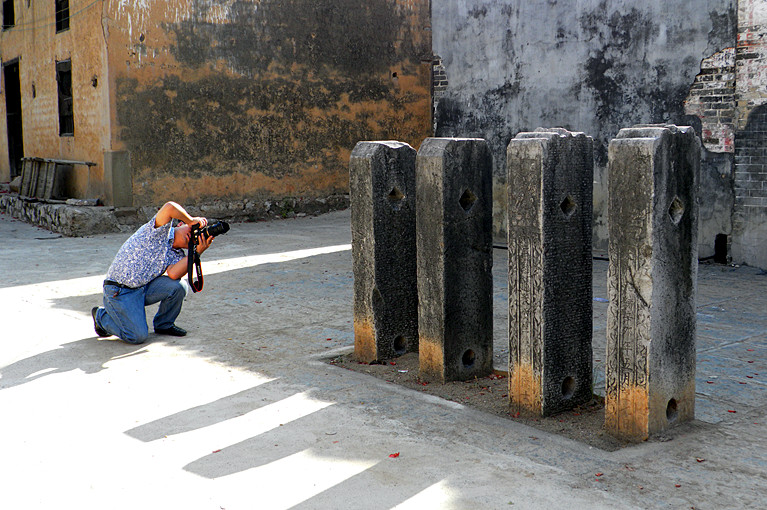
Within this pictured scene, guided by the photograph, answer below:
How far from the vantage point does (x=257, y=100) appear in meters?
14.8

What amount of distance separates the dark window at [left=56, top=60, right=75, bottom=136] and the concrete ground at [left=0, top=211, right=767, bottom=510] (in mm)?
8301

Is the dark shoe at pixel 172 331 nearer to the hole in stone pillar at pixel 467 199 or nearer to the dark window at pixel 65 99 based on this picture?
the hole in stone pillar at pixel 467 199

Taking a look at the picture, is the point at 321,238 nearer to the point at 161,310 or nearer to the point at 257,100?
the point at 257,100

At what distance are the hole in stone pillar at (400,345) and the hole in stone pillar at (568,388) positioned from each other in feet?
5.11

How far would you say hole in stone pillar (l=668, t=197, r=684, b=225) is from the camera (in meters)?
4.06

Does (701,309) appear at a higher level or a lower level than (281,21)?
lower

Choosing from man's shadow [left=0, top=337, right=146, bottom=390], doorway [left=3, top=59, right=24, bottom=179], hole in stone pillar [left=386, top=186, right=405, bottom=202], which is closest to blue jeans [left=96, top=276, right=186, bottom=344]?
man's shadow [left=0, top=337, right=146, bottom=390]

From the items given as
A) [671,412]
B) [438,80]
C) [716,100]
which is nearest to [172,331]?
[671,412]

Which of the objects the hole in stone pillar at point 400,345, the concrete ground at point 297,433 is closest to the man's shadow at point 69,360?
the concrete ground at point 297,433

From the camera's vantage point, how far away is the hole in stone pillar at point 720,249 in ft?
31.2

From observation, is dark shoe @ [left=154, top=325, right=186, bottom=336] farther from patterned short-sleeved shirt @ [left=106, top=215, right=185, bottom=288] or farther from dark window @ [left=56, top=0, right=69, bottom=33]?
dark window @ [left=56, top=0, right=69, bottom=33]

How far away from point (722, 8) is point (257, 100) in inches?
331

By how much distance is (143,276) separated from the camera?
249 inches

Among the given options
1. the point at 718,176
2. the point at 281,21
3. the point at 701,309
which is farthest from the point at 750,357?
the point at 281,21
